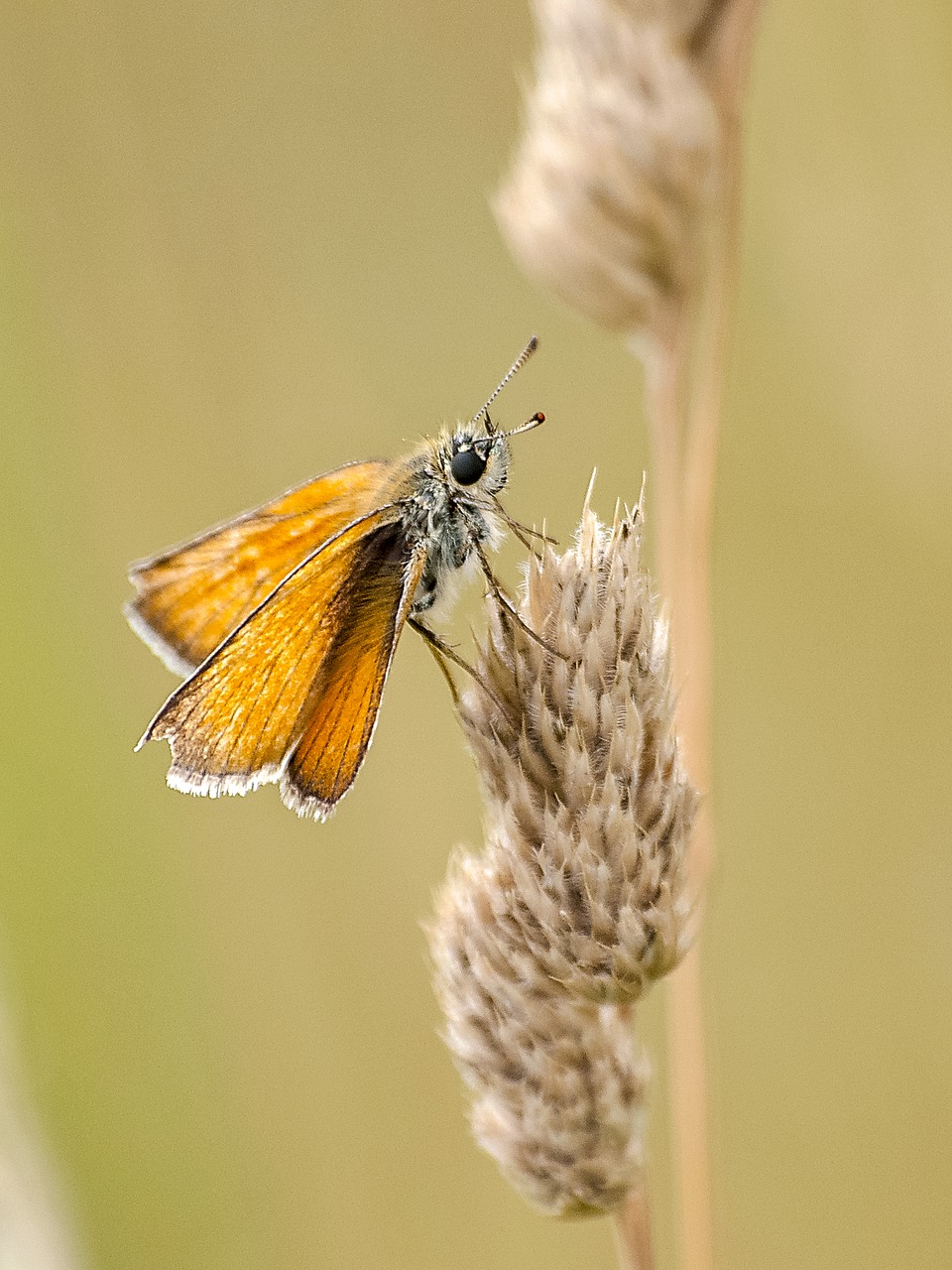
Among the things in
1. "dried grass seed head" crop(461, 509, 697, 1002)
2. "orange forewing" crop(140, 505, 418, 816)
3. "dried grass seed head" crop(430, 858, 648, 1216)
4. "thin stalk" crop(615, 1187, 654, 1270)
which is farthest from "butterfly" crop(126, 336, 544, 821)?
"thin stalk" crop(615, 1187, 654, 1270)

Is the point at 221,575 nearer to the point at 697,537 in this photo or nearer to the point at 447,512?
the point at 447,512

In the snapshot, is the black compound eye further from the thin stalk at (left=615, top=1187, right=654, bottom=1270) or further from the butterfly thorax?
the thin stalk at (left=615, top=1187, right=654, bottom=1270)

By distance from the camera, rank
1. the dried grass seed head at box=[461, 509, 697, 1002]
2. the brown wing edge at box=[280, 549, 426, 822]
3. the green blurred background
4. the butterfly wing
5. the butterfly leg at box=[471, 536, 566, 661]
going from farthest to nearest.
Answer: the green blurred background
the butterfly wing
the brown wing edge at box=[280, 549, 426, 822]
the butterfly leg at box=[471, 536, 566, 661]
the dried grass seed head at box=[461, 509, 697, 1002]

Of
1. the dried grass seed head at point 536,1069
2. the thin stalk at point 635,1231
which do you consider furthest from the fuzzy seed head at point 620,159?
the thin stalk at point 635,1231

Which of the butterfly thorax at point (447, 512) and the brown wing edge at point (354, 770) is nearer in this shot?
the brown wing edge at point (354, 770)

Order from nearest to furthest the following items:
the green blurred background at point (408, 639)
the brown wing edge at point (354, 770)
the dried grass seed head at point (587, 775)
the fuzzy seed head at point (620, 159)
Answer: the dried grass seed head at point (587, 775)
the brown wing edge at point (354, 770)
the fuzzy seed head at point (620, 159)
the green blurred background at point (408, 639)

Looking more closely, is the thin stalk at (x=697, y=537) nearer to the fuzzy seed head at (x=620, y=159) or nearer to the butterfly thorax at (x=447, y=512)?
the fuzzy seed head at (x=620, y=159)

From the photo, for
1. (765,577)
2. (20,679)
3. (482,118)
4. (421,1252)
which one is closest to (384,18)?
(482,118)
